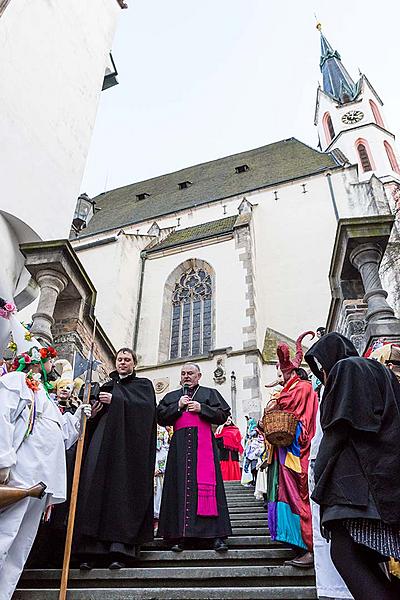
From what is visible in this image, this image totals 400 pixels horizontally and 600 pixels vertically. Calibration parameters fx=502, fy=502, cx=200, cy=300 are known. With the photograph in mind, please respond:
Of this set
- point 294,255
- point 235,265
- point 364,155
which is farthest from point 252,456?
point 364,155

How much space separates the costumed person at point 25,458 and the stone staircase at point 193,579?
27 cm

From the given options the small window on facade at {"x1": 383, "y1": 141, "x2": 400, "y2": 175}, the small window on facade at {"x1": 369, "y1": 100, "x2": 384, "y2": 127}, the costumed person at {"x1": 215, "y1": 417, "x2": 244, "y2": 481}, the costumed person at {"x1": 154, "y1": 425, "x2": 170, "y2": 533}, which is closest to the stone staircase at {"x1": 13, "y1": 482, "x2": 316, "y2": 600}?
the costumed person at {"x1": 154, "y1": 425, "x2": 170, "y2": 533}

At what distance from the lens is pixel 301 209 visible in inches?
744

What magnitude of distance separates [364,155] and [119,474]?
2302cm

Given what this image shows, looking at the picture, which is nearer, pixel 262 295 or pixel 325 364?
pixel 325 364

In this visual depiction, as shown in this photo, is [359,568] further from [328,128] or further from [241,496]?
[328,128]

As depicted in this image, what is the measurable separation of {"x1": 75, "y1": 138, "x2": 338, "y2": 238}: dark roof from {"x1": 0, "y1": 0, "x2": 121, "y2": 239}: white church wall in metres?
10.2

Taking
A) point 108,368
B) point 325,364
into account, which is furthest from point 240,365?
point 325,364

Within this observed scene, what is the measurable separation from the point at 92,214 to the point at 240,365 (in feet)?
54.6

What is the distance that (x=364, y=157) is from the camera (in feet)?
77.2

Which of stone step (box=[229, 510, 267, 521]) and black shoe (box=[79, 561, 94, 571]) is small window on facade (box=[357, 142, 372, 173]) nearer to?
stone step (box=[229, 510, 267, 521])

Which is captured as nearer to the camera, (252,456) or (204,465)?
(204,465)

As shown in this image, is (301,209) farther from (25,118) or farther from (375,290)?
(375,290)

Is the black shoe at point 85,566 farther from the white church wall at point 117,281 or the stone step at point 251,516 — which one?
the white church wall at point 117,281
